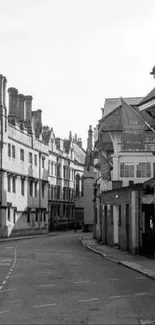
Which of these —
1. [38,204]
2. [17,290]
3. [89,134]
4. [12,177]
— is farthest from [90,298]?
[89,134]

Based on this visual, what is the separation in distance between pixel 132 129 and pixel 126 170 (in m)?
18.1

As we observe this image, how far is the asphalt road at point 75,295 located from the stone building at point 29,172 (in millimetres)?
37489

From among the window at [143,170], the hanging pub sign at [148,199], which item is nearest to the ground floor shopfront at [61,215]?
the window at [143,170]

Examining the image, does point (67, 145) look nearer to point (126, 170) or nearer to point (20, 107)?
point (20, 107)

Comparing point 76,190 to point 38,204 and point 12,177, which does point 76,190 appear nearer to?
point 38,204

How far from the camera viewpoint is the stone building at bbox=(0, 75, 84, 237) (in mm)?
62000

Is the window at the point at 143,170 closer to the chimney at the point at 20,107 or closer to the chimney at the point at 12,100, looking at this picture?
the chimney at the point at 12,100

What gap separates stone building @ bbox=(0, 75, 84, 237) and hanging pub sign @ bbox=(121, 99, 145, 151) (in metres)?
37.6

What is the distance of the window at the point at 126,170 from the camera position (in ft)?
138

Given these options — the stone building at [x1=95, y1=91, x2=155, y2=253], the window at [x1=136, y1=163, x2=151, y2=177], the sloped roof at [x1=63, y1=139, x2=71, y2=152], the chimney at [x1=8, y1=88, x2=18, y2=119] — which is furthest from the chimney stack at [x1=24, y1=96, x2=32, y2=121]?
the window at [x1=136, y1=163, x2=151, y2=177]

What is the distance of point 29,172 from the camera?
72000 mm

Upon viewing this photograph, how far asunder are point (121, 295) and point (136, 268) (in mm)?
8295

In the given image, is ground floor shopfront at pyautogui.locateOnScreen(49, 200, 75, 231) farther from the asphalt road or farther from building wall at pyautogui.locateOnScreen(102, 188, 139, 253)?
the asphalt road

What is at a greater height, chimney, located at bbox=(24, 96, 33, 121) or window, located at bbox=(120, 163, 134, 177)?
A: chimney, located at bbox=(24, 96, 33, 121)
